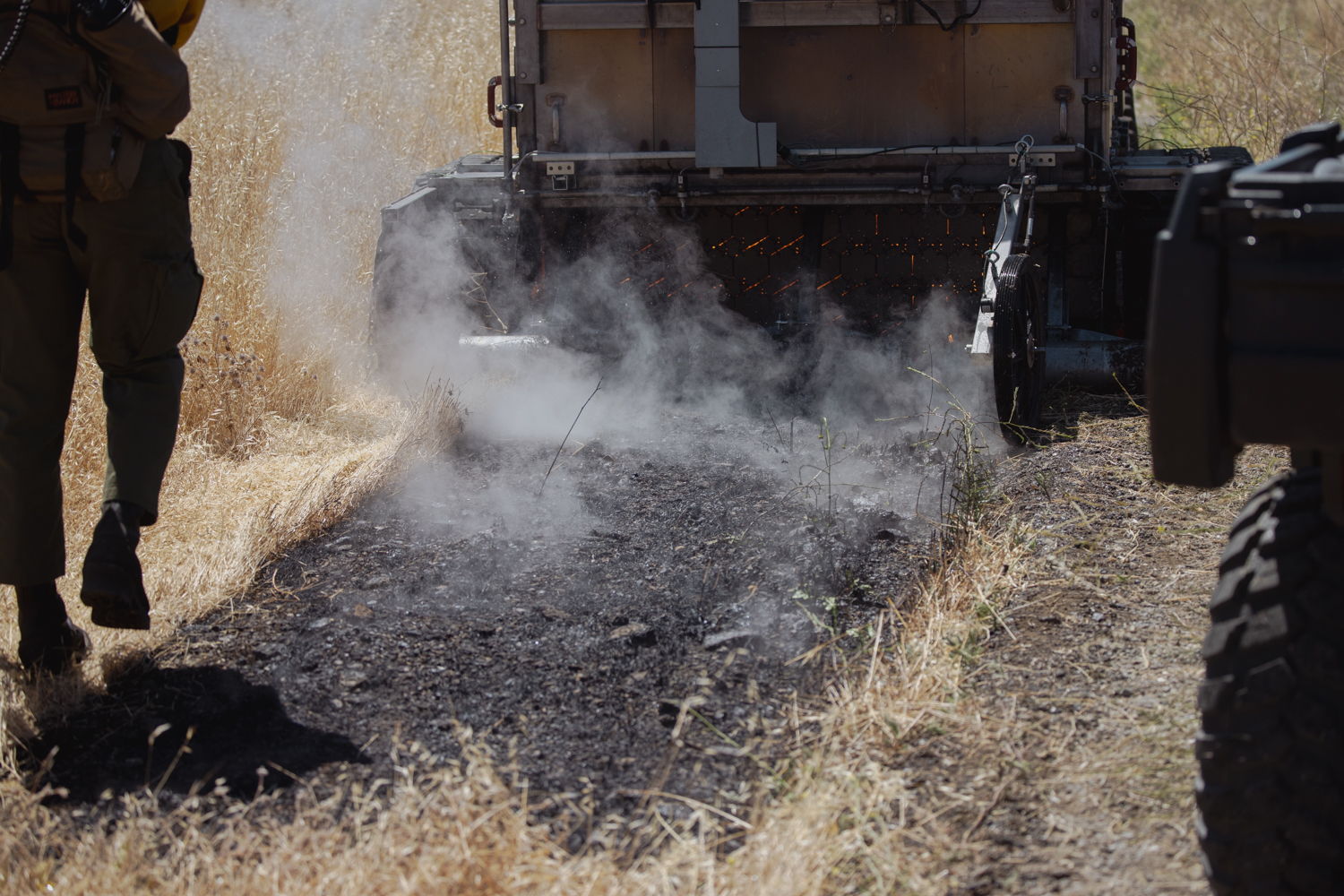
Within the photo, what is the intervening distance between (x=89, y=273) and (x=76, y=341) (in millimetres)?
174

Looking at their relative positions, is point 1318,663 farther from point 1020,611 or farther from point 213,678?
point 213,678

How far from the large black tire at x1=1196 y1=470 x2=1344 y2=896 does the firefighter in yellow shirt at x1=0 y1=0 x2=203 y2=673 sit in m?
2.16

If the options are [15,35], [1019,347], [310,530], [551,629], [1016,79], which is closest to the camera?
[15,35]

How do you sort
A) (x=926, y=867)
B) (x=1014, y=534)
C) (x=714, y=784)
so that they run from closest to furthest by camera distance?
(x=926, y=867), (x=714, y=784), (x=1014, y=534)

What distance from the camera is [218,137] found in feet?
25.3

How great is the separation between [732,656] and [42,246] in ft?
6.02

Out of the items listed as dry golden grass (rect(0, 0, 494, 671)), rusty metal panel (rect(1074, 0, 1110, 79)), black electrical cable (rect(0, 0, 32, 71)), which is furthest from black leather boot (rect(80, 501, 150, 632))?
rusty metal panel (rect(1074, 0, 1110, 79))

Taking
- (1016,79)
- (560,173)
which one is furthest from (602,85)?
(1016,79)

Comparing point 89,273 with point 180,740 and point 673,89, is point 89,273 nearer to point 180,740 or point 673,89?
point 180,740

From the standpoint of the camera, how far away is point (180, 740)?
263 centimetres

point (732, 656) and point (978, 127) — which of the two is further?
point (978, 127)

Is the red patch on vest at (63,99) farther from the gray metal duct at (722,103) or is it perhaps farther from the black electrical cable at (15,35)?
the gray metal duct at (722,103)

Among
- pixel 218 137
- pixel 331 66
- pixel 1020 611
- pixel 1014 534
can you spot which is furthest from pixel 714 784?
pixel 331 66

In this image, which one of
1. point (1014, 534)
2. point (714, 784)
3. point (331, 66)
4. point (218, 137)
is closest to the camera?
point (714, 784)
